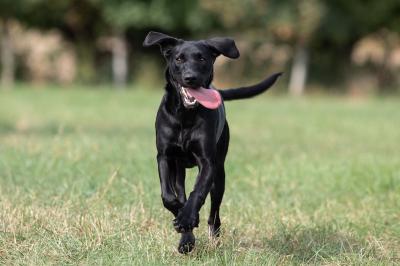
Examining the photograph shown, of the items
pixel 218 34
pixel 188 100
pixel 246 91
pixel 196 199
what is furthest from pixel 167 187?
pixel 218 34

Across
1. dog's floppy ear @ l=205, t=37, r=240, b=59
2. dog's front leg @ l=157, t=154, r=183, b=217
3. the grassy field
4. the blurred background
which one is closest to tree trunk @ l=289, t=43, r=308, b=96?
the blurred background

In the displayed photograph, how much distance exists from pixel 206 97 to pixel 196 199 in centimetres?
69

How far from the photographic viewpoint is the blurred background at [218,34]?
1353 inches

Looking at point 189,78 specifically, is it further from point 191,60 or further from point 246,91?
point 246,91

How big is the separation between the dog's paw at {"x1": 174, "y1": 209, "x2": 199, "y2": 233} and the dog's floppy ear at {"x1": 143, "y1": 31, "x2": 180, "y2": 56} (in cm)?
122

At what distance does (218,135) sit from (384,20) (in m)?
30.9

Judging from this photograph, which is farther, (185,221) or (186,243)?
(186,243)

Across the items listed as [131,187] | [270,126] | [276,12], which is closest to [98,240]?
[131,187]

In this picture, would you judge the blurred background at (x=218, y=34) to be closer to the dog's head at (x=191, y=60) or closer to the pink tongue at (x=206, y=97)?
the dog's head at (x=191, y=60)

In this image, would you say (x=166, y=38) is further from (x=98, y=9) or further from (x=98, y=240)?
(x=98, y=9)

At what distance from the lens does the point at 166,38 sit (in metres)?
5.95

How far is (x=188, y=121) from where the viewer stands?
5.82m

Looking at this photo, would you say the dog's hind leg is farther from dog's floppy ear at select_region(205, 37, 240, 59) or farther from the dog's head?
dog's floppy ear at select_region(205, 37, 240, 59)

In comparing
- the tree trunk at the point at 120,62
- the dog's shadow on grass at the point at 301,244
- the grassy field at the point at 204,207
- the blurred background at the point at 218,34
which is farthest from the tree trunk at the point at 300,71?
the dog's shadow on grass at the point at 301,244
